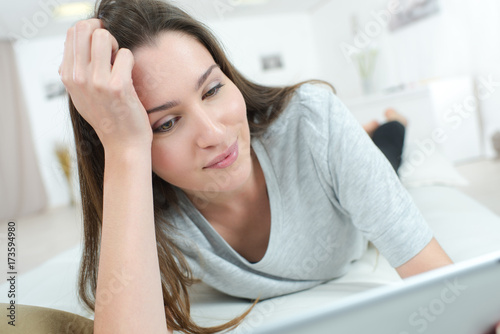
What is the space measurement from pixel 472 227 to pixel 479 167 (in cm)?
249

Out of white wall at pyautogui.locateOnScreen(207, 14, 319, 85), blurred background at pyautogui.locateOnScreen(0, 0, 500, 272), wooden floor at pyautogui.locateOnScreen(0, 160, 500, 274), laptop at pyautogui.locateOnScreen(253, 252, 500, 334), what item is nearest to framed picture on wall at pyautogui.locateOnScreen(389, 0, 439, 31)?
blurred background at pyautogui.locateOnScreen(0, 0, 500, 272)

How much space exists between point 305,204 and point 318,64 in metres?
6.37

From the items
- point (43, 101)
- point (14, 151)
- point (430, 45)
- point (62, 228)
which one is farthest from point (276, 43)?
point (62, 228)

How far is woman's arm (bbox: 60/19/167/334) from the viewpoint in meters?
0.70

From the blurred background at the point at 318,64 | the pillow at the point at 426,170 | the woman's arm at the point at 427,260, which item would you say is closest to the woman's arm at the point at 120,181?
the woman's arm at the point at 427,260

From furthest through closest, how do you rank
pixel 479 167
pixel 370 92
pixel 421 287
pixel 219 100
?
pixel 370 92
pixel 479 167
pixel 219 100
pixel 421 287

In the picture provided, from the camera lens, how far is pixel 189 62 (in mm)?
791

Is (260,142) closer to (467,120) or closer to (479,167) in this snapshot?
(479,167)

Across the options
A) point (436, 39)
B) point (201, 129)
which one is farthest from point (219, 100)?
point (436, 39)

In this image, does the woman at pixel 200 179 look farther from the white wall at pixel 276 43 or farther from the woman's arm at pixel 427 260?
the white wall at pixel 276 43

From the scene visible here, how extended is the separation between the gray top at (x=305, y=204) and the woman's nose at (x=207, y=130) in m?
0.26

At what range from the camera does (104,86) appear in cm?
71

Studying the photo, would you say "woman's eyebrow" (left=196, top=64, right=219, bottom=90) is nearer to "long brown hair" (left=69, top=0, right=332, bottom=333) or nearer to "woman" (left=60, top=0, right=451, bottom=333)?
"woman" (left=60, top=0, right=451, bottom=333)

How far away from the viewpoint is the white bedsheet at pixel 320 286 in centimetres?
96
